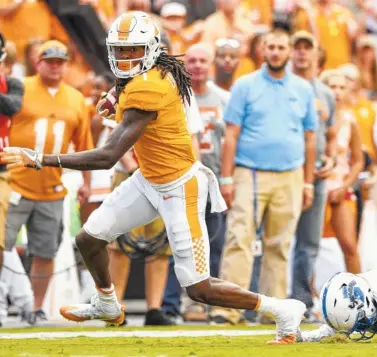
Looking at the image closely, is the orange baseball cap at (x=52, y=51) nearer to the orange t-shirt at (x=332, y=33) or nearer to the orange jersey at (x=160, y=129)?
the orange jersey at (x=160, y=129)

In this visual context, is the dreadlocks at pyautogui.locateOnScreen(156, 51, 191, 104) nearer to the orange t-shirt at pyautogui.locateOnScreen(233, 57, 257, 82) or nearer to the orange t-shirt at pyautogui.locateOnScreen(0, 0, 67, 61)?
the orange t-shirt at pyautogui.locateOnScreen(0, 0, 67, 61)

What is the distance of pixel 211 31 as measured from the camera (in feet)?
51.6

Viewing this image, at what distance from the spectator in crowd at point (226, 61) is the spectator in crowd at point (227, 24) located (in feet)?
5.92

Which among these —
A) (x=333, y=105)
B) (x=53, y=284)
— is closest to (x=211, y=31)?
(x=333, y=105)

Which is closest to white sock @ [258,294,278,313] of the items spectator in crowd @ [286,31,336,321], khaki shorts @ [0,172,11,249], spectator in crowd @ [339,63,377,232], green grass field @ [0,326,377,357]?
green grass field @ [0,326,377,357]

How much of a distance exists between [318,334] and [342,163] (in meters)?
4.69

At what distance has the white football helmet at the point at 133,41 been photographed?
9.18m

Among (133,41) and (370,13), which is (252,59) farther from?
(133,41)

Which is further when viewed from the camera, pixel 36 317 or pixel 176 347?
pixel 36 317

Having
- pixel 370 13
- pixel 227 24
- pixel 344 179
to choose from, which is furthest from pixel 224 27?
pixel 370 13

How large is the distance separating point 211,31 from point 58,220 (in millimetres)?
3987

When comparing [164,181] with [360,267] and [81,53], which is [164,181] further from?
[81,53]

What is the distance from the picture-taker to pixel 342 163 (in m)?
13.9

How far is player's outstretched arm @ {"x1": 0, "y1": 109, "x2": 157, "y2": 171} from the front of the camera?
8.84 m
